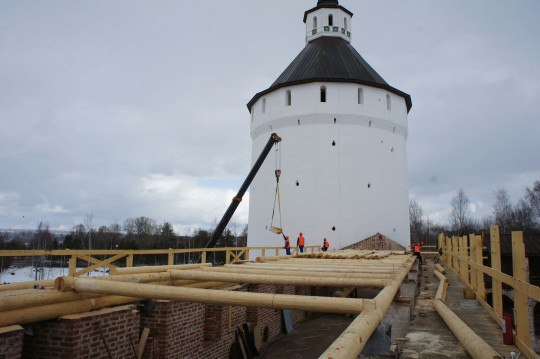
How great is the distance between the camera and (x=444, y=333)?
5348mm

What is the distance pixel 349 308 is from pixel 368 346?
74 cm

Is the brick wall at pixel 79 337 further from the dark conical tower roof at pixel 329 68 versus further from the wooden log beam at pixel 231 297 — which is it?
the dark conical tower roof at pixel 329 68

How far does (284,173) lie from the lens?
23.8 m

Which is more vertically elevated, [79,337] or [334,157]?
[334,157]

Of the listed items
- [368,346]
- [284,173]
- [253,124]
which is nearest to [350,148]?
[284,173]

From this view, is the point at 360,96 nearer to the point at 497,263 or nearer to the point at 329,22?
the point at 329,22

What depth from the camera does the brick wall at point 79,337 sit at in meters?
4.62

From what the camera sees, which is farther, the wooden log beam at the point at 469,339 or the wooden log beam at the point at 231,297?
the wooden log beam at the point at 469,339

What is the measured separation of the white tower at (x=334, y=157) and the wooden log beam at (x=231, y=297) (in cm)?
1855

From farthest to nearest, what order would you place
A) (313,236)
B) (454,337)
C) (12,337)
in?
(313,236)
(454,337)
(12,337)

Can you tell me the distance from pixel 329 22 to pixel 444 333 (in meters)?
27.6

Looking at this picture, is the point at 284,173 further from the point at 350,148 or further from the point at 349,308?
the point at 349,308

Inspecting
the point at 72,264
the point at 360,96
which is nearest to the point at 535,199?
the point at 360,96

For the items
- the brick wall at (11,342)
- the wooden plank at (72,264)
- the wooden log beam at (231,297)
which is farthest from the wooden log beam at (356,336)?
the wooden plank at (72,264)
